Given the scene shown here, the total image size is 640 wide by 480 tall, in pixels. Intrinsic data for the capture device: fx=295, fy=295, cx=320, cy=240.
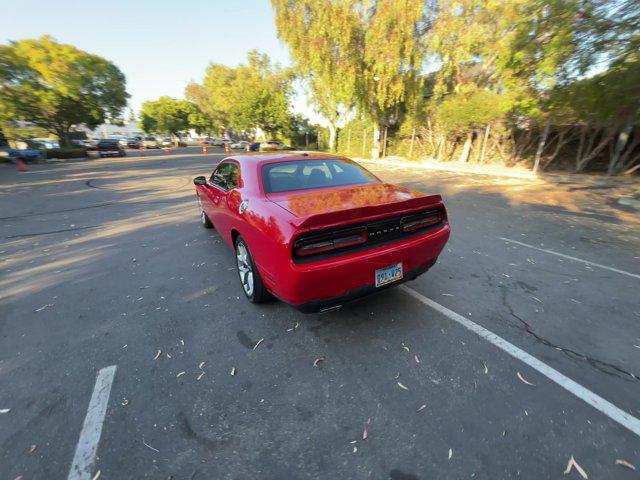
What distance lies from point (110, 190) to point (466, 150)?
62.2 ft

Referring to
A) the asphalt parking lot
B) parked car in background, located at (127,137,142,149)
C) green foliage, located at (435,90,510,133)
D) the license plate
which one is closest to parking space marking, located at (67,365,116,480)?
the asphalt parking lot

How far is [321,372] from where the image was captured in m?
2.34

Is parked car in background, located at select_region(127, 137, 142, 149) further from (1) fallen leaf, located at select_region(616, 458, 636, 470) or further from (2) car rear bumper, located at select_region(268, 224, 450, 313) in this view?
(1) fallen leaf, located at select_region(616, 458, 636, 470)

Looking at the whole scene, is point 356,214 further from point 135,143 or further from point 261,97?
point 135,143

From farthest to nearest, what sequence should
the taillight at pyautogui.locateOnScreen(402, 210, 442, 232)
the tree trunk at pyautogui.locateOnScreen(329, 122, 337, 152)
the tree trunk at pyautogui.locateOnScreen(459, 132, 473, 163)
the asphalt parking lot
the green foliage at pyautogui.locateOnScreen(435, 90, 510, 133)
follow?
the tree trunk at pyautogui.locateOnScreen(329, 122, 337, 152), the tree trunk at pyautogui.locateOnScreen(459, 132, 473, 163), the green foliage at pyautogui.locateOnScreen(435, 90, 510, 133), the taillight at pyautogui.locateOnScreen(402, 210, 442, 232), the asphalt parking lot

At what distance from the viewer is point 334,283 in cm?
234

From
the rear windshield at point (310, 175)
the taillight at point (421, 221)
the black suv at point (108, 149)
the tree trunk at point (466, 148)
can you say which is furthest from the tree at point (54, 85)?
the taillight at point (421, 221)

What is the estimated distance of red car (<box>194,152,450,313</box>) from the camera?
229 centimetres

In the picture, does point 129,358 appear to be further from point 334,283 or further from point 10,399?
point 334,283

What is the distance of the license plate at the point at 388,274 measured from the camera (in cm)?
253

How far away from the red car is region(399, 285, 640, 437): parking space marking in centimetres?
62

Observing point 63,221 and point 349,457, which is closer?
point 349,457

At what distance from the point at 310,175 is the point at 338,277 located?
1.54 meters

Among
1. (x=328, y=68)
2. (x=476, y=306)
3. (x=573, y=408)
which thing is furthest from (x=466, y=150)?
(x=573, y=408)
